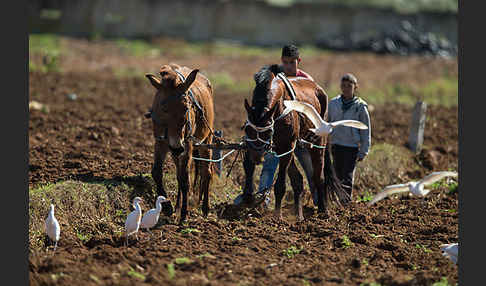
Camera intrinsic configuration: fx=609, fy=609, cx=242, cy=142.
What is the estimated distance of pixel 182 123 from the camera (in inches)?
310

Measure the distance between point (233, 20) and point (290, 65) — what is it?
2715cm

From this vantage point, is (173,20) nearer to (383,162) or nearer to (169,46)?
(169,46)

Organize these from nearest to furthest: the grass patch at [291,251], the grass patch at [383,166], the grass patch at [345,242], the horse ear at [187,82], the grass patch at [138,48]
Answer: the grass patch at [291,251]
the grass patch at [345,242]
the horse ear at [187,82]
the grass patch at [383,166]
the grass patch at [138,48]

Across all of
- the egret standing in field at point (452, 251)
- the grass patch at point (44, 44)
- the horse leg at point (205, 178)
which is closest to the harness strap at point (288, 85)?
the horse leg at point (205, 178)

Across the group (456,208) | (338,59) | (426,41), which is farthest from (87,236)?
(426,41)

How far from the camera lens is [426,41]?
32.3 m

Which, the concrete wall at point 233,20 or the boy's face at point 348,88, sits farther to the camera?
the concrete wall at point 233,20

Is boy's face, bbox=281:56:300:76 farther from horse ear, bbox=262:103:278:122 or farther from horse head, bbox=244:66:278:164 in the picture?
→ horse ear, bbox=262:103:278:122

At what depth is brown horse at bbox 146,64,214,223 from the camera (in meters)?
7.80

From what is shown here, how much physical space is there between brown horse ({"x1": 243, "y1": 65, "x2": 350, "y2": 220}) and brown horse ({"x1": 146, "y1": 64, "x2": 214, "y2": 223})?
70 cm

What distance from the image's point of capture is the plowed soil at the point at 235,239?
6375 millimetres

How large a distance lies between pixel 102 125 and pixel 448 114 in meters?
9.99

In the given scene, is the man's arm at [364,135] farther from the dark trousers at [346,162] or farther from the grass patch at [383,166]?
the grass patch at [383,166]

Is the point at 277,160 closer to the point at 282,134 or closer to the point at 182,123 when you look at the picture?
the point at 282,134
